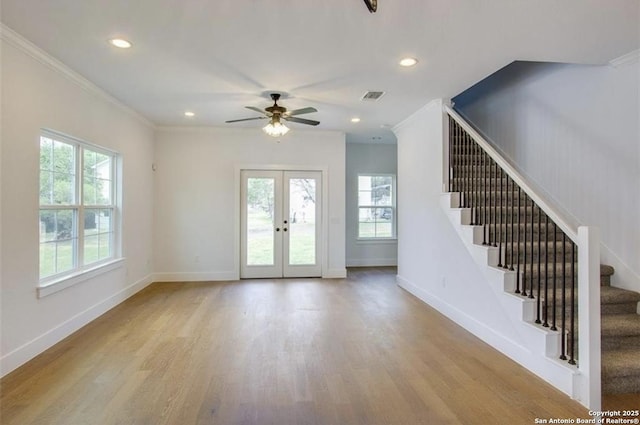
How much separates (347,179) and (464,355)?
5052 mm

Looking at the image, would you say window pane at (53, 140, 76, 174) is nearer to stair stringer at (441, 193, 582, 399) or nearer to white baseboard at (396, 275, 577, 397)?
stair stringer at (441, 193, 582, 399)

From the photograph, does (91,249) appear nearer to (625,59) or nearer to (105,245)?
(105,245)

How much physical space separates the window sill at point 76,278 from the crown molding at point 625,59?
576 cm

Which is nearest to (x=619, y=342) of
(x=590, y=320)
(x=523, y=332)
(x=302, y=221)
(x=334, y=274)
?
(x=523, y=332)

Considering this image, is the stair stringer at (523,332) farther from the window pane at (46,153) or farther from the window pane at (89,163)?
the window pane at (89,163)

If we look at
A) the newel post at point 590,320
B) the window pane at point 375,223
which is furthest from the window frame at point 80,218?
the window pane at point 375,223

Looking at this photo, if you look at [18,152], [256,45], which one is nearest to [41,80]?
[18,152]

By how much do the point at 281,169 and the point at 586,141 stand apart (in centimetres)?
450

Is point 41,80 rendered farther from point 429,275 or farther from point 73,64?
point 429,275

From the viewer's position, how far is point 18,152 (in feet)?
9.39

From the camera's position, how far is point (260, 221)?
6.35 meters

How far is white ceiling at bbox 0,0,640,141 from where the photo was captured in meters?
2.39

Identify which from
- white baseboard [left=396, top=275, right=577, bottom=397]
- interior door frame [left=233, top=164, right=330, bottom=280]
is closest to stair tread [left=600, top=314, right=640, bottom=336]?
white baseboard [left=396, top=275, right=577, bottom=397]

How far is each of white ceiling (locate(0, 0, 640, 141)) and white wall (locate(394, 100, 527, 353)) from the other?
0.91 m
